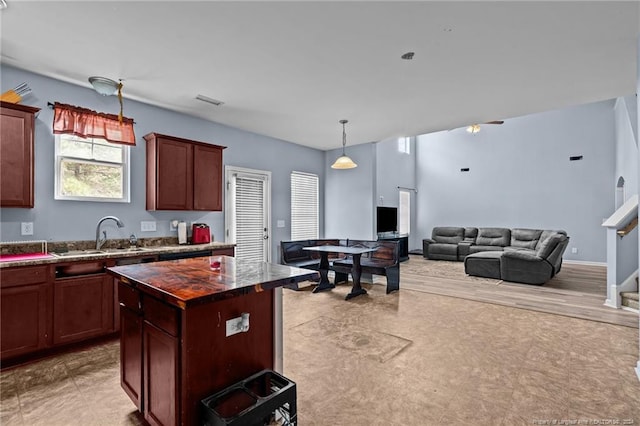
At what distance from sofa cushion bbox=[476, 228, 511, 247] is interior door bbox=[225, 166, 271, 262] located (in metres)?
6.13

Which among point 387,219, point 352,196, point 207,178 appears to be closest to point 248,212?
point 207,178

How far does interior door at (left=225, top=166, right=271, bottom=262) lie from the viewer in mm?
5023

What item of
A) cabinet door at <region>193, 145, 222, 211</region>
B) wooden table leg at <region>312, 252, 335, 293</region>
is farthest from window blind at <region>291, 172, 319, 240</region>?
cabinet door at <region>193, 145, 222, 211</region>

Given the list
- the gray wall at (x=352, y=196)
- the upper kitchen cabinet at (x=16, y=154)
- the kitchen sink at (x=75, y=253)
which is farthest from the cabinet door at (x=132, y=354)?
the gray wall at (x=352, y=196)

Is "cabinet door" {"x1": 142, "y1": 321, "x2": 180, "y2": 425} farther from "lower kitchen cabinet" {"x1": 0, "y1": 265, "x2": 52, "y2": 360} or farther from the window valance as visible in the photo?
the window valance

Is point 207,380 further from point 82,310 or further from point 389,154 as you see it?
point 389,154

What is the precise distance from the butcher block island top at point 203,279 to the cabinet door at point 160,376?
232mm

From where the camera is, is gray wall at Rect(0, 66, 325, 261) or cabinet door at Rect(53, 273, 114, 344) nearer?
cabinet door at Rect(53, 273, 114, 344)

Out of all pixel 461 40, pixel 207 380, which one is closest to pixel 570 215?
pixel 461 40

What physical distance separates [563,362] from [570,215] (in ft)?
22.7

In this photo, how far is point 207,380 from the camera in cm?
160

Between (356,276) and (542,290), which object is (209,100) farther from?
(542,290)

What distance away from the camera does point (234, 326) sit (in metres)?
1.71

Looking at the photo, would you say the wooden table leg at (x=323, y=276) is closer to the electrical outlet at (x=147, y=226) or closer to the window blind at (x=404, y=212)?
the electrical outlet at (x=147, y=226)
